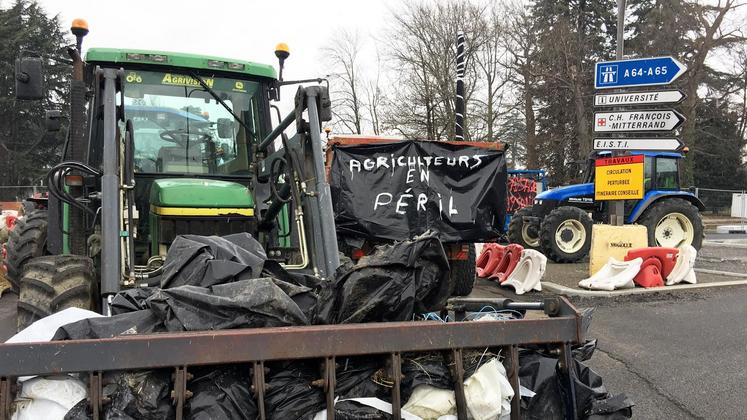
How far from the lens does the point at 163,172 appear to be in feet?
14.6

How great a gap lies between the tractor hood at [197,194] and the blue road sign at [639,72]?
735 cm

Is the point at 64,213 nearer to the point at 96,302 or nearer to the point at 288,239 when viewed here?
the point at 96,302

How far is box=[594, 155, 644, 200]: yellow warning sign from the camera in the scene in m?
9.14

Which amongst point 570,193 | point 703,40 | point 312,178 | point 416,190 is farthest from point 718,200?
point 312,178

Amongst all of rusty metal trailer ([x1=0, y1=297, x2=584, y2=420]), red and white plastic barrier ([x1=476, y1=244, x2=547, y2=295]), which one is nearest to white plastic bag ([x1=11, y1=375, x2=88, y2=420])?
rusty metal trailer ([x1=0, y1=297, x2=584, y2=420])

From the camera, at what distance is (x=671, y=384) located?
443cm

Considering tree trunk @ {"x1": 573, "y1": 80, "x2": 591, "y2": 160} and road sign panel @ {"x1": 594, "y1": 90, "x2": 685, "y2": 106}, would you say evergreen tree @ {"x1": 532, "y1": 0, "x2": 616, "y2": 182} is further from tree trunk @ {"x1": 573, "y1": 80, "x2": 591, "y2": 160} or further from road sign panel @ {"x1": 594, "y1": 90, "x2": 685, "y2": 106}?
road sign panel @ {"x1": 594, "y1": 90, "x2": 685, "y2": 106}

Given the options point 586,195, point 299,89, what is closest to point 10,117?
point 586,195

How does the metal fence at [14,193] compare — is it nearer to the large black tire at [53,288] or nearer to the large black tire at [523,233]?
the large black tire at [523,233]

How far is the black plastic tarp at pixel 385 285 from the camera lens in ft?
7.98

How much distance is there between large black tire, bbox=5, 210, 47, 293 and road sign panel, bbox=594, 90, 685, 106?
854cm

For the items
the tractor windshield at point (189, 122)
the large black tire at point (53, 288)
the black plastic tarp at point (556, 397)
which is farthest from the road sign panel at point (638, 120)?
the large black tire at point (53, 288)

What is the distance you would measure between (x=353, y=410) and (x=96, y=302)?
232 cm

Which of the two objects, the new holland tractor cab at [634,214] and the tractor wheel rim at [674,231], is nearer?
the new holland tractor cab at [634,214]
